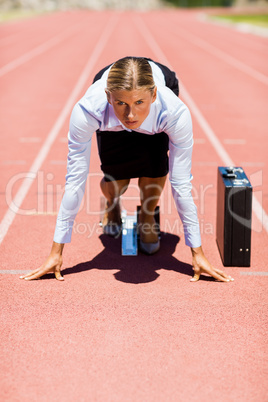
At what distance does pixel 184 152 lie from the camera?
4039mm

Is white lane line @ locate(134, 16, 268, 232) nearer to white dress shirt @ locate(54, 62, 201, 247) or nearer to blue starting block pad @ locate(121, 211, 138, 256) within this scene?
blue starting block pad @ locate(121, 211, 138, 256)

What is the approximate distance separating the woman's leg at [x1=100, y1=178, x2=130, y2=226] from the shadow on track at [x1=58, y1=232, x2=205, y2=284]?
29cm

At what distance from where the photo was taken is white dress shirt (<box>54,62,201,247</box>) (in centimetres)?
390

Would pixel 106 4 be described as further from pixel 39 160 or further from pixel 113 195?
pixel 113 195

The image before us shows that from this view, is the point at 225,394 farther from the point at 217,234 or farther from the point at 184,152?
the point at 217,234

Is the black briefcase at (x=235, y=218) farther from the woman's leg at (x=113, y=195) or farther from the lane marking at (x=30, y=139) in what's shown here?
the lane marking at (x=30, y=139)

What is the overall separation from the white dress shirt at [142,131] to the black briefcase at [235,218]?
449 mm

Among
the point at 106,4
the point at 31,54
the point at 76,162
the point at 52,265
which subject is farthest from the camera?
the point at 106,4

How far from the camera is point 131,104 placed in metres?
3.57

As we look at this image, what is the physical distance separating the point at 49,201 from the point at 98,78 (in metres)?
2.27

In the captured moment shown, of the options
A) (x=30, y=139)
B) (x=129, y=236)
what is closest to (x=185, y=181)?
(x=129, y=236)

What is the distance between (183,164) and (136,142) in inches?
21.3

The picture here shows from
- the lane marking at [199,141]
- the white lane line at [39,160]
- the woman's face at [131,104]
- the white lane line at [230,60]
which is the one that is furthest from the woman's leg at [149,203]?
the white lane line at [230,60]

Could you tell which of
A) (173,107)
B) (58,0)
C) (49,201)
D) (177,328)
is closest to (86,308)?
(177,328)
